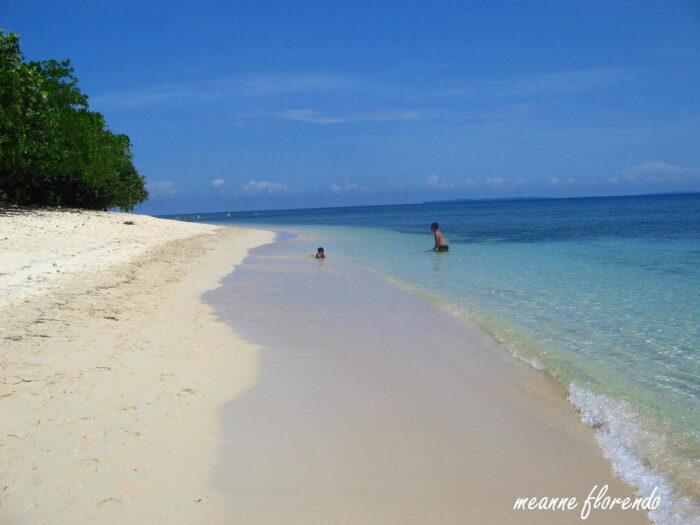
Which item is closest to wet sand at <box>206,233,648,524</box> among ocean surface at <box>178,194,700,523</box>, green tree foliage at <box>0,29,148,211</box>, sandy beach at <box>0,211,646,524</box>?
sandy beach at <box>0,211,646,524</box>

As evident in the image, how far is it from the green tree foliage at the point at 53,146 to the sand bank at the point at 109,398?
14.4 meters

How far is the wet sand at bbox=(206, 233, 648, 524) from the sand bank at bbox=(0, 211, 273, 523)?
30 cm

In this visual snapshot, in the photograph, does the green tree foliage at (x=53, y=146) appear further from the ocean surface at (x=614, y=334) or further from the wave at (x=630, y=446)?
the wave at (x=630, y=446)

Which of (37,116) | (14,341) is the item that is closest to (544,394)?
(14,341)

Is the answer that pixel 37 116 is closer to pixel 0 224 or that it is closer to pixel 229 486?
pixel 0 224

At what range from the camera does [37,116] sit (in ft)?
71.6

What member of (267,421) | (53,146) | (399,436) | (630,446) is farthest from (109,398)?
(53,146)

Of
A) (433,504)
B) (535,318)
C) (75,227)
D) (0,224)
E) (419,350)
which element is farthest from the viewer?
(75,227)

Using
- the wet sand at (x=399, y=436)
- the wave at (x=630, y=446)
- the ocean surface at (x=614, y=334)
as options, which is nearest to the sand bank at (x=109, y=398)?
the wet sand at (x=399, y=436)

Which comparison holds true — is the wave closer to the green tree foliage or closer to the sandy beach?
the sandy beach

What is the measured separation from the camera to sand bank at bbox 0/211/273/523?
118 inches

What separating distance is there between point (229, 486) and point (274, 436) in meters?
0.76

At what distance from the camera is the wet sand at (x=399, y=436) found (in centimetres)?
305

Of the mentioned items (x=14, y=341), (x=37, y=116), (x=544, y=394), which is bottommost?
(x=544, y=394)
